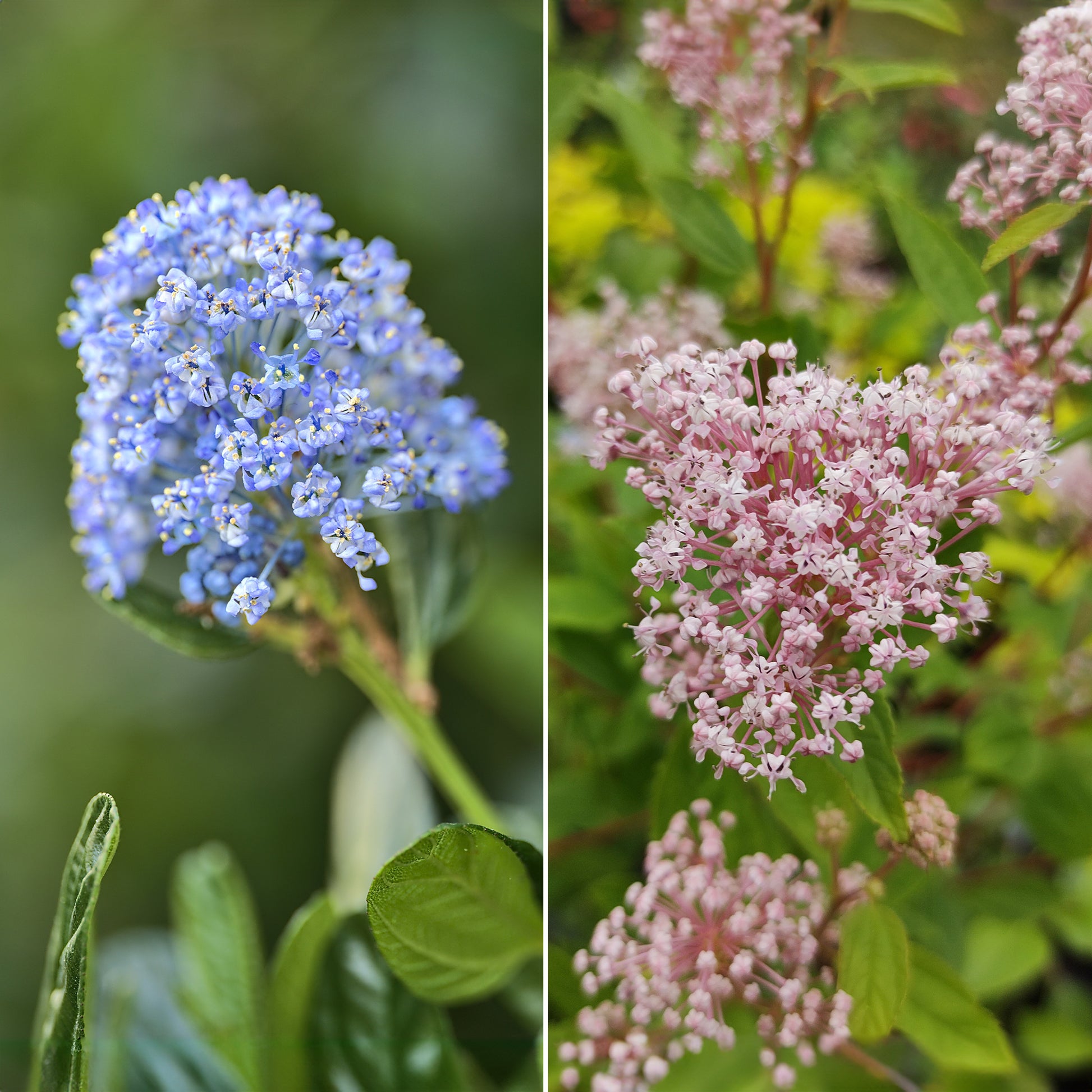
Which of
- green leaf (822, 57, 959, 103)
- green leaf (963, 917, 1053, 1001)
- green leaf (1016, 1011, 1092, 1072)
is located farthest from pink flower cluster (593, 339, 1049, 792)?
green leaf (1016, 1011, 1092, 1072)

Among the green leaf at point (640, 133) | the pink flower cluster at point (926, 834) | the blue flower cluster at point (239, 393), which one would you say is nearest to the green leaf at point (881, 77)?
the green leaf at point (640, 133)

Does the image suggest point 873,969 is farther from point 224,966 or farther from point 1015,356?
point 224,966

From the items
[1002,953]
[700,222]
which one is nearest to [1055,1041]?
[1002,953]

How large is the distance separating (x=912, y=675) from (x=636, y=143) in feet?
1.47

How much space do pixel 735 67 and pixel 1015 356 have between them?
0.32m

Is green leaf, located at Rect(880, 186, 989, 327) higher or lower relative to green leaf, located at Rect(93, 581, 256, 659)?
higher

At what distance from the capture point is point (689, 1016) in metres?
0.55

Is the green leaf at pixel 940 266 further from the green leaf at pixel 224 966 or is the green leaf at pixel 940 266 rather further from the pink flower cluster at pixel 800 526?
the green leaf at pixel 224 966

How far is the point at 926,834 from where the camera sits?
1.81 feet

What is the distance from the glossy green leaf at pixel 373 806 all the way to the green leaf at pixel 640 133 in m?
0.52

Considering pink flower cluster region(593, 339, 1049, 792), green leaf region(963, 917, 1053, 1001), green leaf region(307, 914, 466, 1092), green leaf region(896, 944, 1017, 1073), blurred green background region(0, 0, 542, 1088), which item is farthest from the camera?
blurred green background region(0, 0, 542, 1088)

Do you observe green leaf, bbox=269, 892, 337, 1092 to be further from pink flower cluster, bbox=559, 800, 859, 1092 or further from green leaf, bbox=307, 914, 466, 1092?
pink flower cluster, bbox=559, 800, 859, 1092

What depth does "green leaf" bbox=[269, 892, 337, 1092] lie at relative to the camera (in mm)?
680

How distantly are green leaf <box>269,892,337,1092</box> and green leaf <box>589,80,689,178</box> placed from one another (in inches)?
23.1
